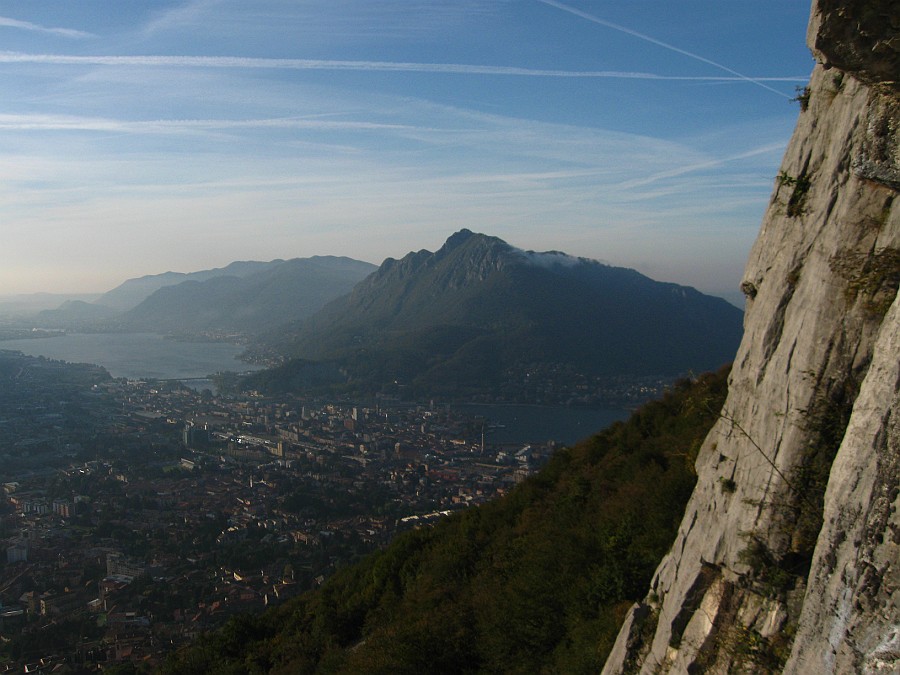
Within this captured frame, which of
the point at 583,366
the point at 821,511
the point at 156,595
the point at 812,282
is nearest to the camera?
the point at 821,511

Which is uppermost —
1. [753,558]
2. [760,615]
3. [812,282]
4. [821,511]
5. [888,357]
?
[812,282]

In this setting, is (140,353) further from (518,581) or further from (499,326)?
(518,581)

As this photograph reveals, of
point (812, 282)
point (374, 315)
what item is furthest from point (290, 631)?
point (374, 315)

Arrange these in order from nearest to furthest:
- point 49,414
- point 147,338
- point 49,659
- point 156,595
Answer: point 49,659 < point 156,595 < point 49,414 < point 147,338

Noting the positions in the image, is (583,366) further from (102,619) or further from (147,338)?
(147,338)

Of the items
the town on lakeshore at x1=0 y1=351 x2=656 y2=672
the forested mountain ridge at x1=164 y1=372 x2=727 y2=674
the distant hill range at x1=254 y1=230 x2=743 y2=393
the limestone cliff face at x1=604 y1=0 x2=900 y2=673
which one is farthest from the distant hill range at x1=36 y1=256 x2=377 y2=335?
the limestone cliff face at x1=604 y1=0 x2=900 y2=673

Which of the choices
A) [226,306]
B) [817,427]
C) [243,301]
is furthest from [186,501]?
[243,301]

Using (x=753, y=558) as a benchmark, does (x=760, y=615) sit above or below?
below
